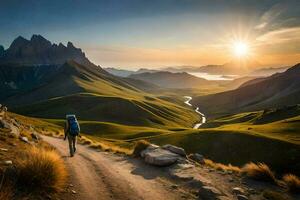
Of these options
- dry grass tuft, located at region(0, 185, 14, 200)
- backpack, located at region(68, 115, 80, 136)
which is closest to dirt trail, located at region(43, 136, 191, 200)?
dry grass tuft, located at region(0, 185, 14, 200)

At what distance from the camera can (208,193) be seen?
17.2 metres

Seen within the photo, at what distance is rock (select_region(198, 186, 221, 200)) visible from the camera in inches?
669

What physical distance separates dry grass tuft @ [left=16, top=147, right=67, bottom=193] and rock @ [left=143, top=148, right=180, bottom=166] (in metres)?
9.80

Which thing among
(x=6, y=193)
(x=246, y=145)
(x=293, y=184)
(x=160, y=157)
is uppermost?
(x=6, y=193)

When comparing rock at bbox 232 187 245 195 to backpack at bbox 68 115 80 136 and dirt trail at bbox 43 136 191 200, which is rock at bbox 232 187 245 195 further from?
backpack at bbox 68 115 80 136

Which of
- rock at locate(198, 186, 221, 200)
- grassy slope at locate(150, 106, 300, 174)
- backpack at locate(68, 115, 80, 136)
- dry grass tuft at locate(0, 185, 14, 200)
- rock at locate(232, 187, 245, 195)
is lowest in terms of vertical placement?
grassy slope at locate(150, 106, 300, 174)

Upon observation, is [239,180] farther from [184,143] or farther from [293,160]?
[184,143]

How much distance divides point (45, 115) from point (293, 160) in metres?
150

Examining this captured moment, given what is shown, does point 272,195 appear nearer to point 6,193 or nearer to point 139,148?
point 139,148

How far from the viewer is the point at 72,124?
86.8 feet

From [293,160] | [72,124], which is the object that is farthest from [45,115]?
[72,124]

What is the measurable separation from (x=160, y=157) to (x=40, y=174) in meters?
11.9

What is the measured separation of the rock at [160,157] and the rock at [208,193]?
628 centimetres

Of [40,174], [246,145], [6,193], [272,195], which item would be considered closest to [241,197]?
[272,195]
